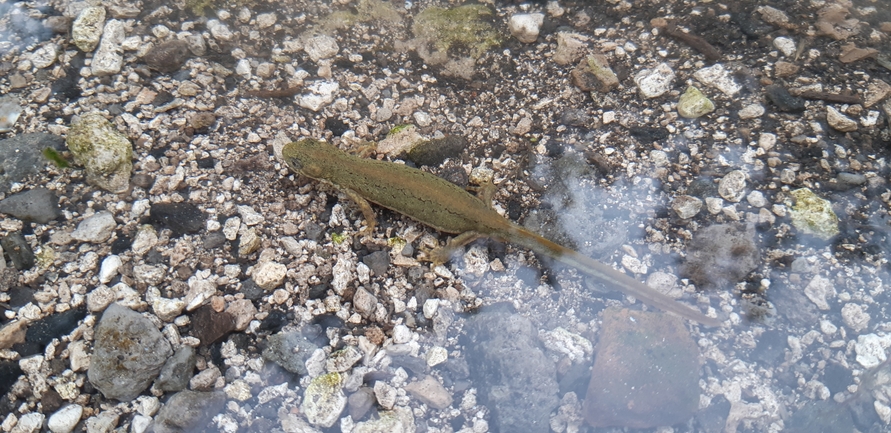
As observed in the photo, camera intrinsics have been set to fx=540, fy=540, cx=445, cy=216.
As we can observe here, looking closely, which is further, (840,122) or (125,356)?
(840,122)

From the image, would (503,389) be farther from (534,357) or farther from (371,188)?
(371,188)

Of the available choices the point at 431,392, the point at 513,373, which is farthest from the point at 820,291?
the point at 431,392

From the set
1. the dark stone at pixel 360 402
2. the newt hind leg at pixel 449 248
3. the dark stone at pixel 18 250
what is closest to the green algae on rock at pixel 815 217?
the newt hind leg at pixel 449 248

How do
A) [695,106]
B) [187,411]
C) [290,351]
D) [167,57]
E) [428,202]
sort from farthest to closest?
[167,57] → [695,106] → [428,202] → [290,351] → [187,411]

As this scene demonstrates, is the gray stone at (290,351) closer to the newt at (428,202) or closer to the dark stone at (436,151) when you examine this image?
the newt at (428,202)

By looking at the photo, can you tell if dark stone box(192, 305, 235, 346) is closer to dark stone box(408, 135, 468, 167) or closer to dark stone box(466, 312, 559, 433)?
dark stone box(466, 312, 559, 433)

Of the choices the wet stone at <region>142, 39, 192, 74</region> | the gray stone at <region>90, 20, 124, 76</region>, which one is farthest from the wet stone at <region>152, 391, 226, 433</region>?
the gray stone at <region>90, 20, 124, 76</region>

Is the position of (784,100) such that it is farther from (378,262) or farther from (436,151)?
(378,262)
